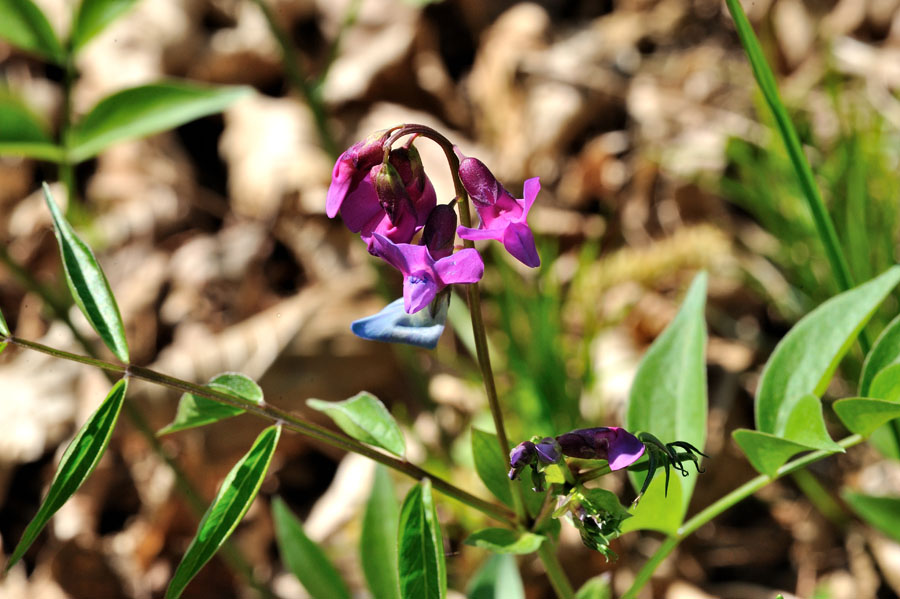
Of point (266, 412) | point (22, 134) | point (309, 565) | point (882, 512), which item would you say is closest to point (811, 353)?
point (882, 512)

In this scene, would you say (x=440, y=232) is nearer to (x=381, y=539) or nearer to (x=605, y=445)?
(x=605, y=445)

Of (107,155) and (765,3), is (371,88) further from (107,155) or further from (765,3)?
(765,3)

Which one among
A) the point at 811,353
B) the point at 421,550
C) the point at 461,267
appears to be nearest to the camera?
A: the point at 461,267

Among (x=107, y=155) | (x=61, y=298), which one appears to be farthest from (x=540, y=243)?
(x=107, y=155)

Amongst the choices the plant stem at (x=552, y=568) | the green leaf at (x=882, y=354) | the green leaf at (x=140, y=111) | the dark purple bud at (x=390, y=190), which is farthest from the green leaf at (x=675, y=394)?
the green leaf at (x=140, y=111)

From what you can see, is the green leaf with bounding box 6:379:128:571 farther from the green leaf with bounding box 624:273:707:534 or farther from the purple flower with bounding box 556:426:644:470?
the green leaf with bounding box 624:273:707:534
